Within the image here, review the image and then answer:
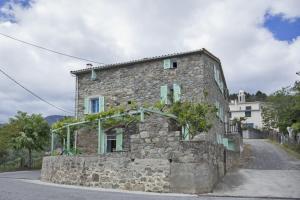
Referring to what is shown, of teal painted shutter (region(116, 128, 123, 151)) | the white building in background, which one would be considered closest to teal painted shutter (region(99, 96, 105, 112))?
teal painted shutter (region(116, 128, 123, 151))

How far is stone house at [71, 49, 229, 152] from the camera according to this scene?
21.5 m

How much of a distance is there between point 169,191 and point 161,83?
975 cm

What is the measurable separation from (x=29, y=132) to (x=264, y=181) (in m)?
23.1

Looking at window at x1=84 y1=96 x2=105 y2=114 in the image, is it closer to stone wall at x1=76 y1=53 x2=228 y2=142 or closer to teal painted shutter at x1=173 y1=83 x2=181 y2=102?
stone wall at x1=76 y1=53 x2=228 y2=142

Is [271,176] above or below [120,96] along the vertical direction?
below

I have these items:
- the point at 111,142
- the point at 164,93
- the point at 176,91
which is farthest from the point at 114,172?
the point at 111,142

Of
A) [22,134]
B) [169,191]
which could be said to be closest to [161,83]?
[169,191]

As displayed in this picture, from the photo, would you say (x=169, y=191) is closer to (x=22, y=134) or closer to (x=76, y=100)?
(x=76, y=100)

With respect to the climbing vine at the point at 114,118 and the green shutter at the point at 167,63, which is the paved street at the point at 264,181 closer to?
the climbing vine at the point at 114,118

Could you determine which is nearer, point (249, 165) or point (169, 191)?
point (169, 191)

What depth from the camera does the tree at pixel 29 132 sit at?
31891 mm

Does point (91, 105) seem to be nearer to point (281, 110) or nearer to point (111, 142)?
point (111, 142)

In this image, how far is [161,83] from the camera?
2252cm

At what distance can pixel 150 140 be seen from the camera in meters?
14.7
